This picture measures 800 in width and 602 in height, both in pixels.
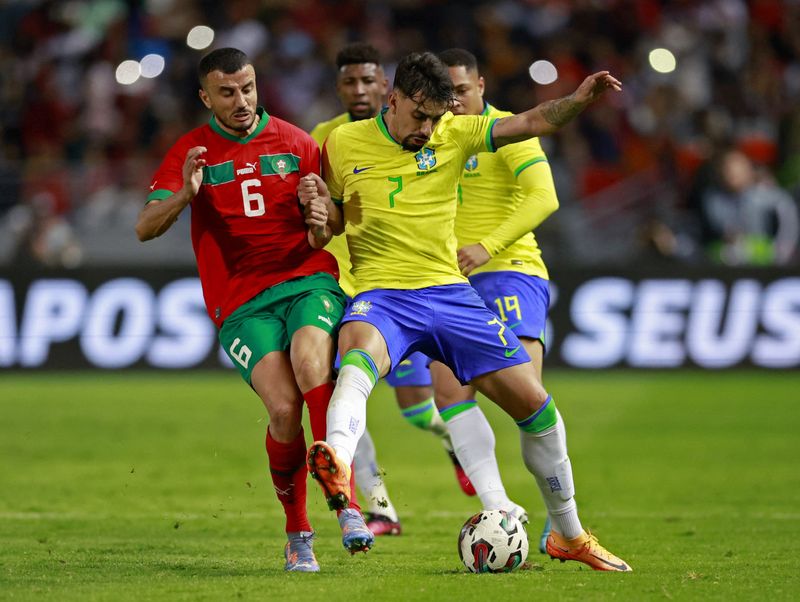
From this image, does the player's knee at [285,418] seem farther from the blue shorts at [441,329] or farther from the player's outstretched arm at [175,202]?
the player's outstretched arm at [175,202]

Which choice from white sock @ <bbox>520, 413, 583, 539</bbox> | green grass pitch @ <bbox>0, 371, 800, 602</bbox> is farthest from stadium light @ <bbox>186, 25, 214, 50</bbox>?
white sock @ <bbox>520, 413, 583, 539</bbox>

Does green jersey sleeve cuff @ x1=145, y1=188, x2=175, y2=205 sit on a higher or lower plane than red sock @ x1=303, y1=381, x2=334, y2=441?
higher

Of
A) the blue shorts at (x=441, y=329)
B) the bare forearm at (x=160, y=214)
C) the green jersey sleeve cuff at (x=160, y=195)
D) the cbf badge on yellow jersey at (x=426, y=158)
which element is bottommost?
the blue shorts at (x=441, y=329)

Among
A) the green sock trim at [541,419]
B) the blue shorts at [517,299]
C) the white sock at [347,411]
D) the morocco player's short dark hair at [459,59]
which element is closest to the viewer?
the white sock at [347,411]

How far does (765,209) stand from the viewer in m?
17.2

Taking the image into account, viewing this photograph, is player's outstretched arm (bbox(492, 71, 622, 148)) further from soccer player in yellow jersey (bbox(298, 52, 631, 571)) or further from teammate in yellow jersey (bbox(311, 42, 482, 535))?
teammate in yellow jersey (bbox(311, 42, 482, 535))

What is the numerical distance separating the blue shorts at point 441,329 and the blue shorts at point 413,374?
233cm

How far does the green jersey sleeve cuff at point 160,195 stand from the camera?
6782 millimetres

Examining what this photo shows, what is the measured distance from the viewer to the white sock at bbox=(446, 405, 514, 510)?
24.8 feet

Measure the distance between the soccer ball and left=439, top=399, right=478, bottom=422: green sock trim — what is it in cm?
122

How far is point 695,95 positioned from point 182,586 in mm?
14869

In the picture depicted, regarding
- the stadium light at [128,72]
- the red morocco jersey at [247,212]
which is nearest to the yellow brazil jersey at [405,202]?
the red morocco jersey at [247,212]

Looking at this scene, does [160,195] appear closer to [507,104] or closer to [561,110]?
[561,110]

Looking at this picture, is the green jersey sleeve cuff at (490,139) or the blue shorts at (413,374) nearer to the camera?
the green jersey sleeve cuff at (490,139)
